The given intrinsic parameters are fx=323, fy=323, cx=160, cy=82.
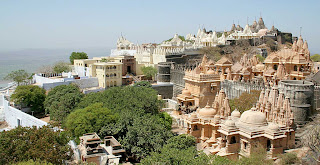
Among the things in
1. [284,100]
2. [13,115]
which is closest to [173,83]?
[13,115]

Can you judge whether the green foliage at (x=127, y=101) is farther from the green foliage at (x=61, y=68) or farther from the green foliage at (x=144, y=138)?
the green foliage at (x=61, y=68)

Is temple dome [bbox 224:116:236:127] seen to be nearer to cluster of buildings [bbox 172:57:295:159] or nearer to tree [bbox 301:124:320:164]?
cluster of buildings [bbox 172:57:295:159]

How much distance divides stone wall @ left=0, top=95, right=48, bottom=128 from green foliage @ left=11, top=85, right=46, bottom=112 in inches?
48.1

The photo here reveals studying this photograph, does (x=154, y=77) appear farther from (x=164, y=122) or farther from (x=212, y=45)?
(x=164, y=122)

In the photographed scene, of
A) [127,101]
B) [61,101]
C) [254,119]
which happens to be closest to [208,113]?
[254,119]

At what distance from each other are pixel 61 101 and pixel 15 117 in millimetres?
5395

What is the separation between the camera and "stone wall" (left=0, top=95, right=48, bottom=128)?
1029 inches

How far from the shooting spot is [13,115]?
3009 centimetres

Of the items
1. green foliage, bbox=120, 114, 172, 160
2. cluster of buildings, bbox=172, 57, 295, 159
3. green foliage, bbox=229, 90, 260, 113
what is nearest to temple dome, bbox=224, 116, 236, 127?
cluster of buildings, bbox=172, 57, 295, 159

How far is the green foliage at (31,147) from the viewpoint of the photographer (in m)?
15.2

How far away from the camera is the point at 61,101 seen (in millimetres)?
27672

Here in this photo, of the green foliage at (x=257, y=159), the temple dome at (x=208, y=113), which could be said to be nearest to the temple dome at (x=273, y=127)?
the green foliage at (x=257, y=159)

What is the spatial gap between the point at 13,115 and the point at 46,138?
635 inches

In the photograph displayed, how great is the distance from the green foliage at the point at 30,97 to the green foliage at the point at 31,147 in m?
15.8
